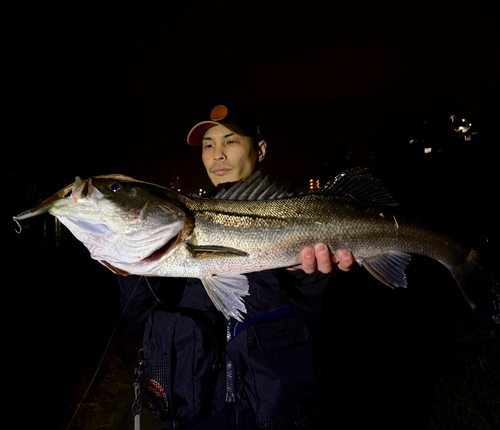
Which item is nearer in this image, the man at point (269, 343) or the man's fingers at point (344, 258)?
the man at point (269, 343)

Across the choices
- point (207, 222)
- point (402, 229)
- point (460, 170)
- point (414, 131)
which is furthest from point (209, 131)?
point (414, 131)

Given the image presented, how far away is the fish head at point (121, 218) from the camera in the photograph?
2197 millimetres

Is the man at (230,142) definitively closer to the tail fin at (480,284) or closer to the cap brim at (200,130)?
the cap brim at (200,130)

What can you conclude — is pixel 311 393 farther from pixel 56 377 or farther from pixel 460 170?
pixel 460 170

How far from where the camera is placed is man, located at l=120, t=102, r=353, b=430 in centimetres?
245

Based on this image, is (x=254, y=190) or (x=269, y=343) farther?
(x=254, y=190)

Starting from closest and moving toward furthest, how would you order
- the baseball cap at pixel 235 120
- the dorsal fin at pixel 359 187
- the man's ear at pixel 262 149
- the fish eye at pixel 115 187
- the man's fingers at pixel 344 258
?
1. the fish eye at pixel 115 187
2. the man's fingers at pixel 344 258
3. the dorsal fin at pixel 359 187
4. the baseball cap at pixel 235 120
5. the man's ear at pixel 262 149

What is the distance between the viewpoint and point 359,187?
9.48ft

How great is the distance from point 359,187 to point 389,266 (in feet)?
2.53

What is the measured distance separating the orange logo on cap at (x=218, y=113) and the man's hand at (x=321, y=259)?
1875 millimetres

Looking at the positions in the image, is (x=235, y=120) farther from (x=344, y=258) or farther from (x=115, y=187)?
(x=344, y=258)

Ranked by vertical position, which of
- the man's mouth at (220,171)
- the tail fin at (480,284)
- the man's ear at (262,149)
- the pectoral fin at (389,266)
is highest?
the man's ear at (262,149)

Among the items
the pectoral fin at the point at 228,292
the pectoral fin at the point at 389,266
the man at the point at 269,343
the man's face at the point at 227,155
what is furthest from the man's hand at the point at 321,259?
the man's face at the point at 227,155

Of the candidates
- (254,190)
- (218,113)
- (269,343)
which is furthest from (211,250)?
(218,113)
